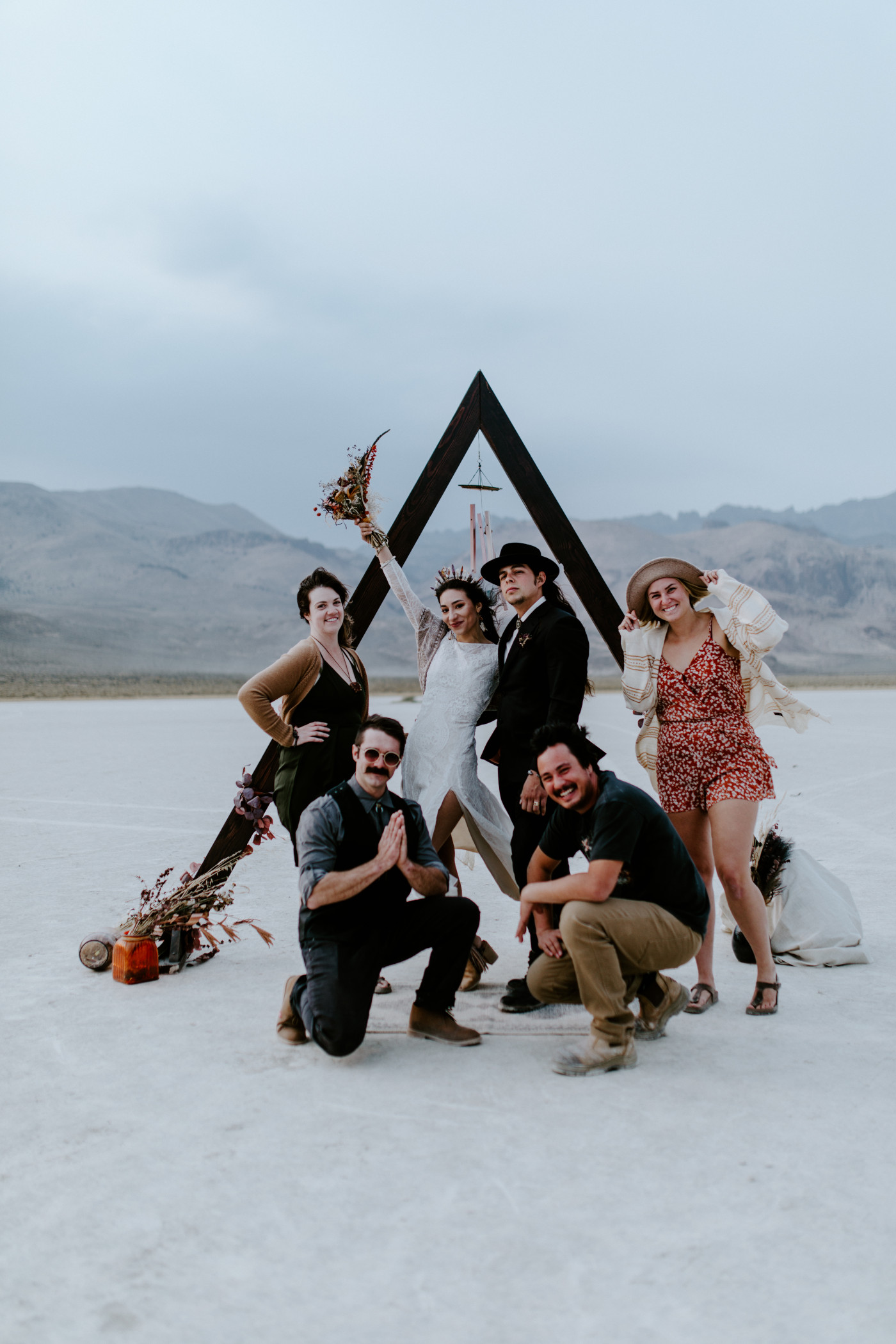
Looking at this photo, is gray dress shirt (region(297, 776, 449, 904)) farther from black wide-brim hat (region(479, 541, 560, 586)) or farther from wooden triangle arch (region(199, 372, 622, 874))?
wooden triangle arch (region(199, 372, 622, 874))

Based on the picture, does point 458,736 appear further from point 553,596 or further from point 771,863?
point 771,863

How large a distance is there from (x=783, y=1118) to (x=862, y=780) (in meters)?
9.26

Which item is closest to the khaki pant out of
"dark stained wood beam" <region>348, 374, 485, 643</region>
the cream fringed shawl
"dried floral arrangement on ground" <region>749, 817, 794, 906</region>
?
the cream fringed shawl

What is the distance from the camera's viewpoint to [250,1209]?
7.77 ft

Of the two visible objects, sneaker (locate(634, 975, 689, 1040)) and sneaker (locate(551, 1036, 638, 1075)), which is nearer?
sneaker (locate(551, 1036, 638, 1075))

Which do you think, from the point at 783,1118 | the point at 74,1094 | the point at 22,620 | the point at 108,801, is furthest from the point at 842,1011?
the point at 22,620

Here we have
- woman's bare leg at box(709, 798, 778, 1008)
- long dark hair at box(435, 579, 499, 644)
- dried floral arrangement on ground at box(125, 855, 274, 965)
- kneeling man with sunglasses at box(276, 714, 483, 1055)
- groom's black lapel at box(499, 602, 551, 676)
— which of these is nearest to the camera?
kneeling man with sunglasses at box(276, 714, 483, 1055)

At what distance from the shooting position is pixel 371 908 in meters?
3.47

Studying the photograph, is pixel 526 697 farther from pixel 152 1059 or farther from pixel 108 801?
pixel 108 801

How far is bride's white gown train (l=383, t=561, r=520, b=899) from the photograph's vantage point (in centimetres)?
414

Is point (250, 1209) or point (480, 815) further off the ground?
point (480, 815)

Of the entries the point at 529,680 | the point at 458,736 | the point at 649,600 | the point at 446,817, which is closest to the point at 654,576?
the point at 649,600

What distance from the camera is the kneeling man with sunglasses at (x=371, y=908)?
131 inches

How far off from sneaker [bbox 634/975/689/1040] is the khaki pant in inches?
7.7
